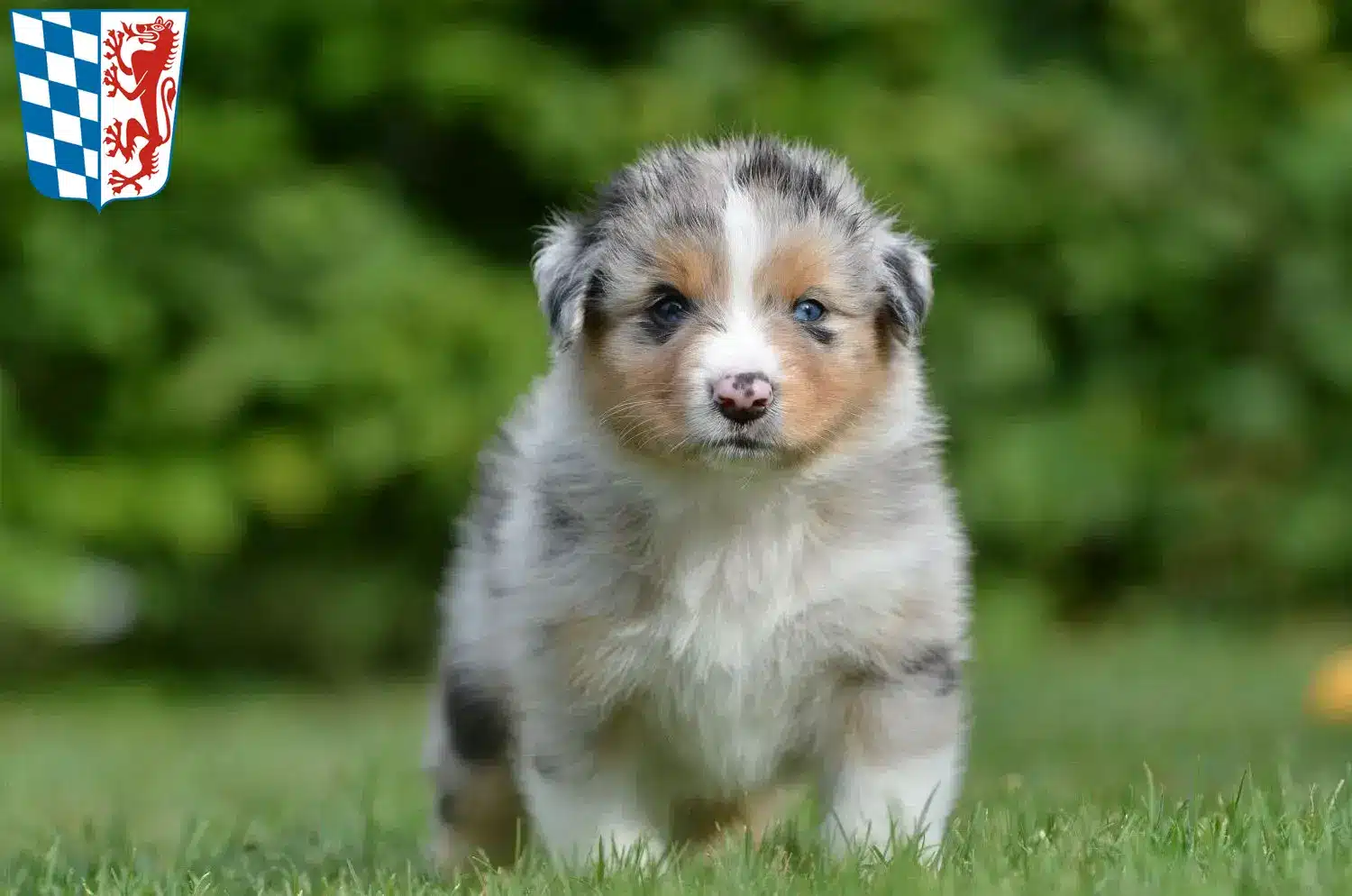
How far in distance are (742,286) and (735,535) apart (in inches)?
19.8

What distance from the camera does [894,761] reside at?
3533 millimetres

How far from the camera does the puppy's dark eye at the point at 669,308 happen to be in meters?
3.64

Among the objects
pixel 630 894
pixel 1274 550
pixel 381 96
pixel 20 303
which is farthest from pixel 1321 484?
pixel 630 894

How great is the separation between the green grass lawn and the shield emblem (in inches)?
63.3

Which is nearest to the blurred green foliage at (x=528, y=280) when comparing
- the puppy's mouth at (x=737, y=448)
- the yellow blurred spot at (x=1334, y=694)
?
the yellow blurred spot at (x=1334, y=694)

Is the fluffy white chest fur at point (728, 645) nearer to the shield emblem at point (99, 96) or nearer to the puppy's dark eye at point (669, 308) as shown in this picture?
the puppy's dark eye at point (669, 308)

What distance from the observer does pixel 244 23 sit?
864 cm

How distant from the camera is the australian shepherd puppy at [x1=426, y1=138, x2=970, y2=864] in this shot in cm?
354

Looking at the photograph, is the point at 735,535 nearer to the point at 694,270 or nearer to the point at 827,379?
the point at 827,379

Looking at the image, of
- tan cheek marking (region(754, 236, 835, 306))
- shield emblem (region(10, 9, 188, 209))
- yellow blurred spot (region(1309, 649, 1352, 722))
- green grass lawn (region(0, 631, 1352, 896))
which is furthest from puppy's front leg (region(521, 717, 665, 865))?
yellow blurred spot (region(1309, 649, 1352, 722))

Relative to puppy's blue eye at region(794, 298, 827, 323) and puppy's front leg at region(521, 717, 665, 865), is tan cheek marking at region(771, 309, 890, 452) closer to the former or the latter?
puppy's blue eye at region(794, 298, 827, 323)

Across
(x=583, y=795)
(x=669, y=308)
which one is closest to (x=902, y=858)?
(x=583, y=795)

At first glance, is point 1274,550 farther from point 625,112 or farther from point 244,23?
point 244,23

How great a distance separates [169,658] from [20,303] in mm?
2265
